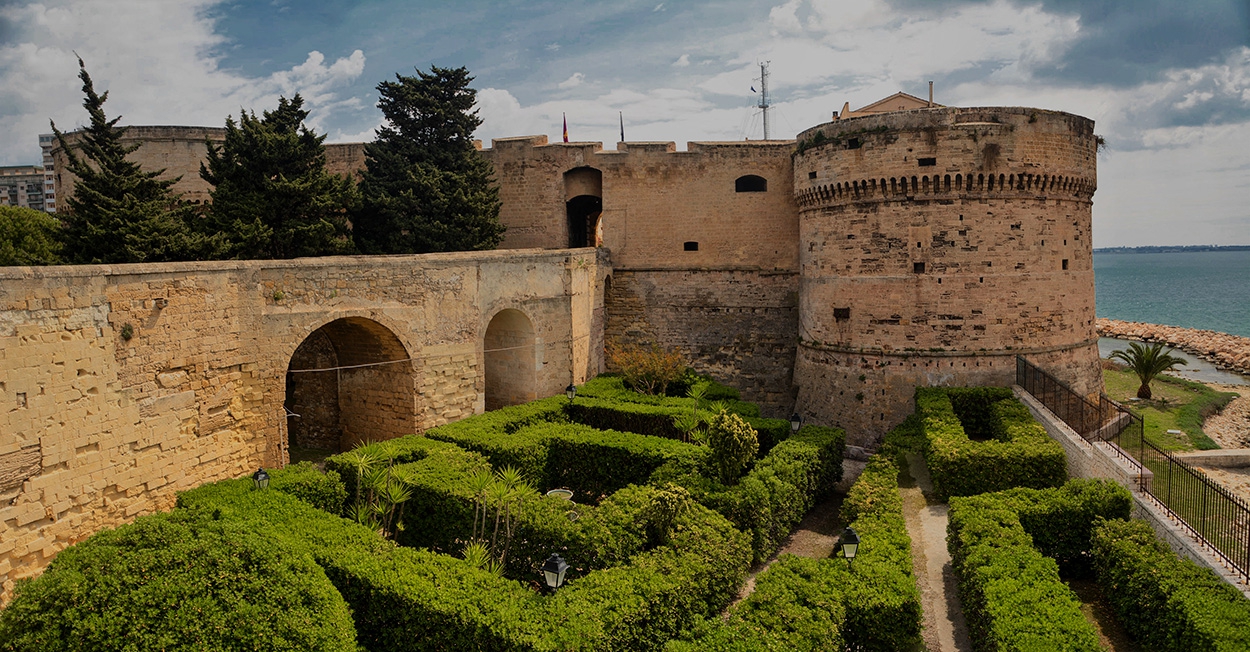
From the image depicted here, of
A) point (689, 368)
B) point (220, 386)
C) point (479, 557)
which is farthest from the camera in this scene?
point (689, 368)

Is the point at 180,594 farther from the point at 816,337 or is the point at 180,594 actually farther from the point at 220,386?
the point at 816,337

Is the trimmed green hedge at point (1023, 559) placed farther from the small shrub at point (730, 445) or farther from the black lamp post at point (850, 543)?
the small shrub at point (730, 445)

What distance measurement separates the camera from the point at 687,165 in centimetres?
2261

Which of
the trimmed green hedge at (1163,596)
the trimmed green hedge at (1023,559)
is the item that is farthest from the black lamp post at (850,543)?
the trimmed green hedge at (1163,596)

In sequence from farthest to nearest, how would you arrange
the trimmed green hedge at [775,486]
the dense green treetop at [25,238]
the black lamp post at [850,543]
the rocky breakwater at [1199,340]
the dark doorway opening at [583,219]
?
the rocky breakwater at [1199,340]
the dark doorway opening at [583,219]
the dense green treetop at [25,238]
the trimmed green hedge at [775,486]
the black lamp post at [850,543]

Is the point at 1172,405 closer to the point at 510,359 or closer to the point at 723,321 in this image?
the point at 723,321

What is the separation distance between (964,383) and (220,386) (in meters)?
16.6

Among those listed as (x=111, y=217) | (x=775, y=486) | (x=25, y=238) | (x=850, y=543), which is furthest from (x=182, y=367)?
(x=25, y=238)

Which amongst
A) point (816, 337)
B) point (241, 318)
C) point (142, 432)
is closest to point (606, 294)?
point (816, 337)

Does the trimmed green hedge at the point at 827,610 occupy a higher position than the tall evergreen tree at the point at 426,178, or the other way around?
the tall evergreen tree at the point at 426,178

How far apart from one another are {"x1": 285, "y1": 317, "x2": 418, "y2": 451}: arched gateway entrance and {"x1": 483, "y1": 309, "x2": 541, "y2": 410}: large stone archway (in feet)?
11.6

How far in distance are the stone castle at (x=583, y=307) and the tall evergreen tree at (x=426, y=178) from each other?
72.8 inches

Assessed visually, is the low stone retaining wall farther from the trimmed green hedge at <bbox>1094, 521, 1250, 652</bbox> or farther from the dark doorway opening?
the dark doorway opening

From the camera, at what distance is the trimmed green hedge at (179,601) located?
7.37 meters
